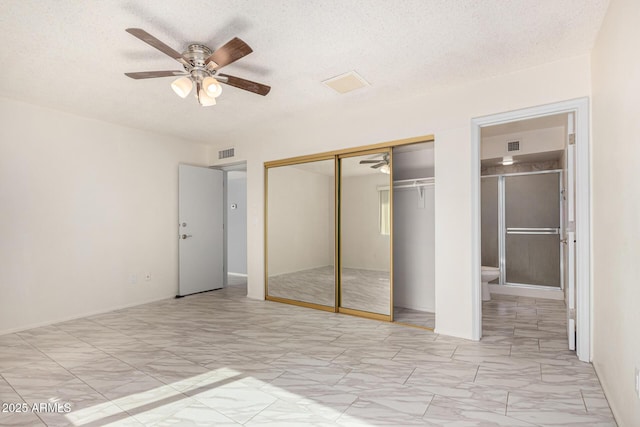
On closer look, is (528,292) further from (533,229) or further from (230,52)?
(230,52)

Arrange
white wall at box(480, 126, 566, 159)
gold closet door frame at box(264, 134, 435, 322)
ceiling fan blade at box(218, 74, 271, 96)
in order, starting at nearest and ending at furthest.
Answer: ceiling fan blade at box(218, 74, 271, 96), gold closet door frame at box(264, 134, 435, 322), white wall at box(480, 126, 566, 159)

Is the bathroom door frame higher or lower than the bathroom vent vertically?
lower

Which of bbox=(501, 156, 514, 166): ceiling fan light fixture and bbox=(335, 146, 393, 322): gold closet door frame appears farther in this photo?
bbox=(501, 156, 514, 166): ceiling fan light fixture

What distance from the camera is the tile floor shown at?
1.98 m

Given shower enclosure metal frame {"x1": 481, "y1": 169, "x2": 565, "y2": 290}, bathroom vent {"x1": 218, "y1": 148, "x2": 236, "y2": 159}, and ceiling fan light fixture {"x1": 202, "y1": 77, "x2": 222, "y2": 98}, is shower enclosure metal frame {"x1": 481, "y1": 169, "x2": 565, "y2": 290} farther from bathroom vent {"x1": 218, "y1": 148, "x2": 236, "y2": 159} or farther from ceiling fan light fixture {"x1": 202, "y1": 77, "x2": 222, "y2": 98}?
ceiling fan light fixture {"x1": 202, "y1": 77, "x2": 222, "y2": 98}

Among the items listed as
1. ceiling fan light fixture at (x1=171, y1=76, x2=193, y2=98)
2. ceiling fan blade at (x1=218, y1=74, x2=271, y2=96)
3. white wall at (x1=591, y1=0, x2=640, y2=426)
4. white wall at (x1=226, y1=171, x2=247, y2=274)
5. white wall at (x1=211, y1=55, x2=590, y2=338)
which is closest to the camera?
white wall at (x1=591, y1=0, x2=640, y2=426)

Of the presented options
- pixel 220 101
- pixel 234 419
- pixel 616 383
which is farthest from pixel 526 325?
pixel 220 101

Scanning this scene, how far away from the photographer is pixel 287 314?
413cm

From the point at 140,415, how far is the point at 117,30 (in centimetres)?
245

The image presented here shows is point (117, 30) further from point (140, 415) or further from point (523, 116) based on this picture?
point (523, 116)

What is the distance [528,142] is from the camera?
4.66 m

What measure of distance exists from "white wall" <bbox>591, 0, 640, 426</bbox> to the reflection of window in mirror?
1827mm

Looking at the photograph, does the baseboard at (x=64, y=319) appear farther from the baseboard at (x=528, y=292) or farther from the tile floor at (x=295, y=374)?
the baseboard at (x=528, y=292)

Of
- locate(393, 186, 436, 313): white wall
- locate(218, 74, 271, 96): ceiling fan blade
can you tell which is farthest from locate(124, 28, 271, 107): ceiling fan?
locate(393, 186, 436, 313): white wall
